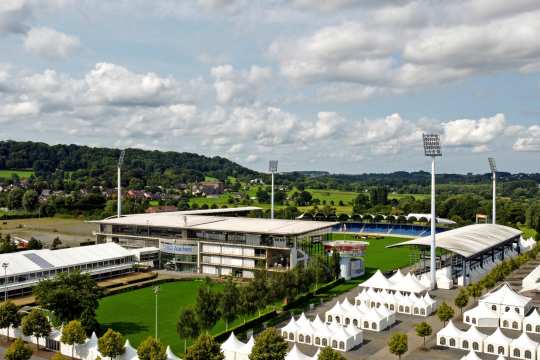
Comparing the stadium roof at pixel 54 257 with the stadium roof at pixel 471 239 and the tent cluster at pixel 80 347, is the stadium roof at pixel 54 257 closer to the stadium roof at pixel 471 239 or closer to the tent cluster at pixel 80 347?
the tent cluster at pixel 80 347

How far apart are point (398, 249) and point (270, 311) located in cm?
5141

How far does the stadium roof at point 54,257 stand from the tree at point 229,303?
24822 mm

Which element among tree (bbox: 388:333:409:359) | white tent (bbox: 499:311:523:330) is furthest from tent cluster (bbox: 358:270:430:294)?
tree (bbox: 388:333:409:359)

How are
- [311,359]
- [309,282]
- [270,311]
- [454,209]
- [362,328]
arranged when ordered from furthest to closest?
[454,209], [309,282], [270,311], [362,328], [311,359]

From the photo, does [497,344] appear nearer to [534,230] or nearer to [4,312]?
[4,312]

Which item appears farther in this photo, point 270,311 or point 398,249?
point 398,249

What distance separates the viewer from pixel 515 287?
58.5 m

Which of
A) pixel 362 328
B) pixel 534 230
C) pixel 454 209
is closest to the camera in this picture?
pixel 362 328

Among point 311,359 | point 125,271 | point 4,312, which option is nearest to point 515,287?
point 311,359

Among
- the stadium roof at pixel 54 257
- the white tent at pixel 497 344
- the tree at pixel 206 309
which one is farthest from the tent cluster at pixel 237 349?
the stadium roof at pixel 54 257

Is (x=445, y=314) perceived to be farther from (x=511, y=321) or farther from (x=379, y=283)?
(x=379, y=283)

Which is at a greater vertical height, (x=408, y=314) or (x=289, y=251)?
(x=289, y=251)

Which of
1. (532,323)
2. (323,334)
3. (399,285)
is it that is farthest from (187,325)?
(532,323)

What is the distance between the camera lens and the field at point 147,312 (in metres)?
41.3
